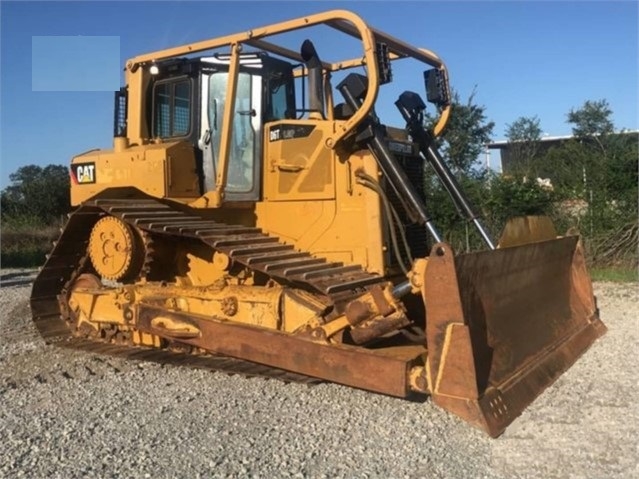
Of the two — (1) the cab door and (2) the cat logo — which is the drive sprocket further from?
(1) the cab door

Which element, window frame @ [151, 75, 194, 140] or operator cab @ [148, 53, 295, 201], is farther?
window frame @ [151, 75, 194, 140]

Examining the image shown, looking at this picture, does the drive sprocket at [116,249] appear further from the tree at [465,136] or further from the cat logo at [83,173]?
the tree at [465,136]

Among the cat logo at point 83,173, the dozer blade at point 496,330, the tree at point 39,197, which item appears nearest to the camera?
the dozer blade at point 496,330

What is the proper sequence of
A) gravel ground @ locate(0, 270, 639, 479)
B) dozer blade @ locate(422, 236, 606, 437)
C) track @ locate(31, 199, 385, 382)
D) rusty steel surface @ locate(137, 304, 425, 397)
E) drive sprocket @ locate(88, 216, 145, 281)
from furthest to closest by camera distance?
drive sprocket @ locate(88, 216, 145, 281) < track @ locate(31, 199, 385, 382) < rusty steel surface @ locate(137, 304, 425, 397) < dozer blade @ locate(422, 236, 606, 437) < gravel ground @ locate(0, 270, 639, 479)

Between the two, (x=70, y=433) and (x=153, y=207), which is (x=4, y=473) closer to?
(x=70, y=433)

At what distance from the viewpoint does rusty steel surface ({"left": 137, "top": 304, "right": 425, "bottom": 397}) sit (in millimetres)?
4602

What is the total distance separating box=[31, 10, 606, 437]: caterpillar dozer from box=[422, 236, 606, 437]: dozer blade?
0.02m

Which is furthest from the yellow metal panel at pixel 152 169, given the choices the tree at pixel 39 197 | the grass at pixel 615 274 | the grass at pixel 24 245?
the tree at pixel 39 197

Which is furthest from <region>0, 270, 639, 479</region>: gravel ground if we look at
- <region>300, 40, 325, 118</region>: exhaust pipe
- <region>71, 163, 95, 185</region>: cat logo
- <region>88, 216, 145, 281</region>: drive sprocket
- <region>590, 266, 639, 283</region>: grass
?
<region>590, 266, 639, 283</region>: grass

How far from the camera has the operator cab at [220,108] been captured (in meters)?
6.39

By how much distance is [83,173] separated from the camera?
738cm

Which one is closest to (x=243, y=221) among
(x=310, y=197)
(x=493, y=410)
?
(x=310, y=197)

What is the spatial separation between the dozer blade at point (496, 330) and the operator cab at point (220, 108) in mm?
2423

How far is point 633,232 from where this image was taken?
43.1 ft
